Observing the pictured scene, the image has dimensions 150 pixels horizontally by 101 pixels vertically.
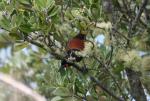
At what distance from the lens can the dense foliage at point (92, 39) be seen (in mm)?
1999

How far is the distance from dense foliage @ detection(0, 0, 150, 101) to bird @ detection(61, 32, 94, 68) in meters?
0.02

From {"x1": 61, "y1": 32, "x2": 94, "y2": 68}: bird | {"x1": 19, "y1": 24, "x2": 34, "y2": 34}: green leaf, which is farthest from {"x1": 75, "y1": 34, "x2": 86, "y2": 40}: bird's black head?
{"x1": 19, "y1": 24, "x2": 34, "y2": 34}: green leaf

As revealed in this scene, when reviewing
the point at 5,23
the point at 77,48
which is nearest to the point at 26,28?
the point at 5,23

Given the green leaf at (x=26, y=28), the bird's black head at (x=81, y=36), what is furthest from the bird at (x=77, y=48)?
the green leaf at (x=26, y=28)

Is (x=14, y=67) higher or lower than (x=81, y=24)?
lower

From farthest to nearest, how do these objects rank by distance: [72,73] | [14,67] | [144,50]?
[14,67]
[144,50]
[72,73]

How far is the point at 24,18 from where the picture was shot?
81.1 inches

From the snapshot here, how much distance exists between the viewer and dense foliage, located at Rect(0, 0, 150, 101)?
1999mm

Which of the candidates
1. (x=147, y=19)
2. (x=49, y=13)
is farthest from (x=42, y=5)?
(x=147, y=19)

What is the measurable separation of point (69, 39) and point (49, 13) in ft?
0.64

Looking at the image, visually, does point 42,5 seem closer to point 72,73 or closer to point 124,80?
point 72,73

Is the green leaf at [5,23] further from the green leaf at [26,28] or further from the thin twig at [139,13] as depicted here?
the thin twig at [139,13]

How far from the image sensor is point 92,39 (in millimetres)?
2160

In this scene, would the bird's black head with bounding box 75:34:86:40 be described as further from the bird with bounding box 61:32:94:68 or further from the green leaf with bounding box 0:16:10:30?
the green leaf with bounding box 0:16:10:30
